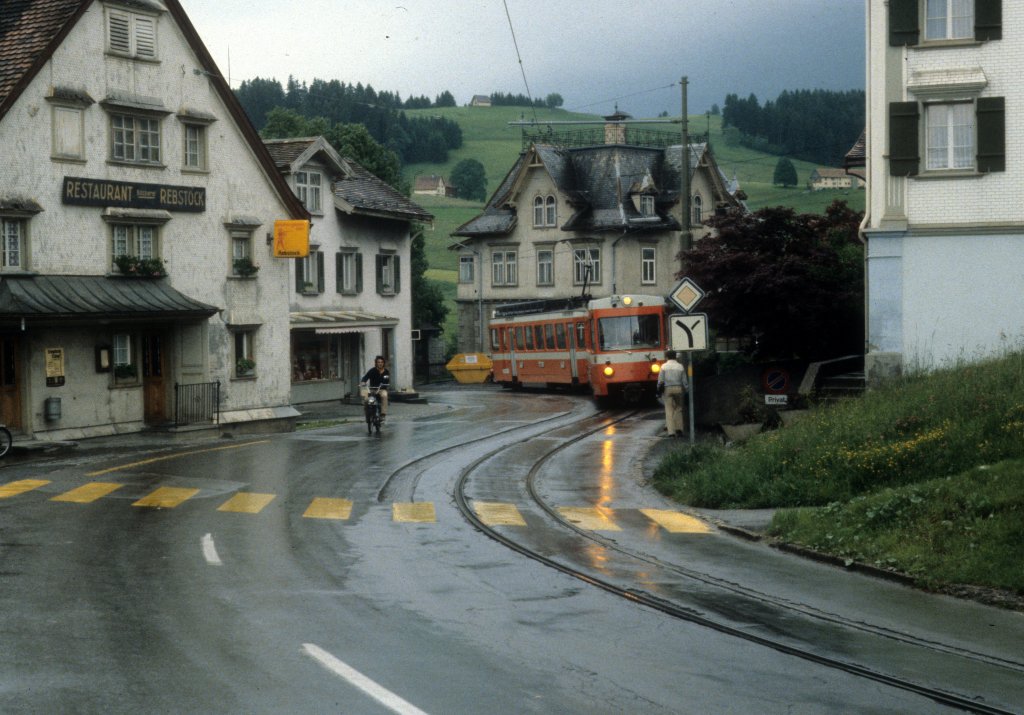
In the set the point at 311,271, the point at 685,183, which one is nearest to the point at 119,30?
the point at 311,271

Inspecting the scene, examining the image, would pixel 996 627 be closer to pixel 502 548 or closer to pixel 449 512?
pixel 502 548

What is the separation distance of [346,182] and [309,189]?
3.10 meters

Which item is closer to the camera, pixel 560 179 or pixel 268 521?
pixel 268 521

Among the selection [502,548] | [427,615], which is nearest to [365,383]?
[502,548]

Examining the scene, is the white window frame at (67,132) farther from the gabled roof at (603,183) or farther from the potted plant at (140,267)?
the gabled roof at (603,183)

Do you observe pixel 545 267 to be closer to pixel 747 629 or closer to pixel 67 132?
pixel 67 132

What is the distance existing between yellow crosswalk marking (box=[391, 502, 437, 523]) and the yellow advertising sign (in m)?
19.6

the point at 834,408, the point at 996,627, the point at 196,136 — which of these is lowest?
the point at 996,627

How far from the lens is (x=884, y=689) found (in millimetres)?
8703

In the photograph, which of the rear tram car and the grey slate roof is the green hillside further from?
the grey slate roof

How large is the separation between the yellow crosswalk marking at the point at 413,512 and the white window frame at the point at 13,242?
609 inches

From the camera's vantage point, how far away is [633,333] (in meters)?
41.0

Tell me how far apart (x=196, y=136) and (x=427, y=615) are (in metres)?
27.2

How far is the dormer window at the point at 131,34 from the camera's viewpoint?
108 ft
